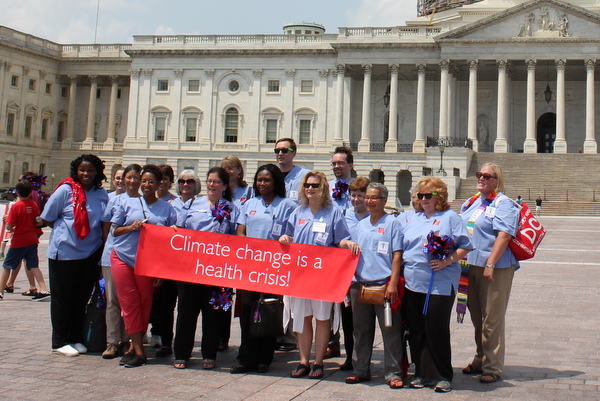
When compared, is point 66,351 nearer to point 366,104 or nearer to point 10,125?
point 366,104

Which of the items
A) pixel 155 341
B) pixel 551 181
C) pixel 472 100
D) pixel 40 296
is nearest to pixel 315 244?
pixel 155 341

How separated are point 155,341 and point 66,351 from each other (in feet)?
4.20

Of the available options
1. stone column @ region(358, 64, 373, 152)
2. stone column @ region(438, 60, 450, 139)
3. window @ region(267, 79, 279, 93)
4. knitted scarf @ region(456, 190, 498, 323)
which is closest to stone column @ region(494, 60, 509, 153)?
stone column @ region(438, 60, 450, 139)

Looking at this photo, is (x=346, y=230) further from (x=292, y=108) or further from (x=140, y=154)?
(x=140, y=154)

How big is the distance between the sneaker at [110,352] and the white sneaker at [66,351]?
0.35 metres

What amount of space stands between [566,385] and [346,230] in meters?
2.98

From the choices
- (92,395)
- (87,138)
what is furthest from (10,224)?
(87,138)

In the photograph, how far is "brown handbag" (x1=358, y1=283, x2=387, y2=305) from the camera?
749 cm

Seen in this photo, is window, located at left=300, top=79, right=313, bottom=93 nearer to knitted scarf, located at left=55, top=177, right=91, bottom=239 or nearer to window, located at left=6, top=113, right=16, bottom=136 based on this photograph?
window, located at left=6, top=113, right=16, bottom=136

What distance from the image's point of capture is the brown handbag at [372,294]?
749 centimetres

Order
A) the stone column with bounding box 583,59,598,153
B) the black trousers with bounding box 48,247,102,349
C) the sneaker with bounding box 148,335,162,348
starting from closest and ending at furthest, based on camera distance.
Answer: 1. the black trousers with bounding box 48,247,102,349
2. the sneaker with bounding box 148,335,162,348
3. the stone column with bounding box 583,59,598,153

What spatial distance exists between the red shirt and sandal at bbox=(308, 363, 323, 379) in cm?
748

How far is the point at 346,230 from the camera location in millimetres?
7988

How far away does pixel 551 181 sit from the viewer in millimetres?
46344
